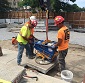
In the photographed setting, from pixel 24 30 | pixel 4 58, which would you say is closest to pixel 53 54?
pixel 24 30

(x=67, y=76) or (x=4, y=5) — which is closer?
(x=67, y=76)

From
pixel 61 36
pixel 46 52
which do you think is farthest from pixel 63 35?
pixel 46 52

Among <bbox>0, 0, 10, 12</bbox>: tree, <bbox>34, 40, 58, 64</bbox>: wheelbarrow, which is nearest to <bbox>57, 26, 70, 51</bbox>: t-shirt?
<bbox>34, 40, 58, 64</bbox>: wheelbarrow

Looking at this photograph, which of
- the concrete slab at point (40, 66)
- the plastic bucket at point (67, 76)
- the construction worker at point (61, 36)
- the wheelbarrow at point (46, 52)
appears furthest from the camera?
the wheelbarrow at point (46, 52)

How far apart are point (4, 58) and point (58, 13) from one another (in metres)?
15.8

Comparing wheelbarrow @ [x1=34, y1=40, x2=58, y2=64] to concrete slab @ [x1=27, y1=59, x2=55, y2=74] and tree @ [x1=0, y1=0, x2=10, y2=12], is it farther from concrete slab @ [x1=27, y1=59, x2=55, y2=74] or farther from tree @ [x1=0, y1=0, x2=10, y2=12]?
tree @ [x1=0, y1=0, x2=10, y2=12]

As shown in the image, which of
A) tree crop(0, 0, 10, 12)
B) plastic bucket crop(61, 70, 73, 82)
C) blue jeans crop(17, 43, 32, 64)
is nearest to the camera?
plastic bucket crop(61, 70, 73, 82)

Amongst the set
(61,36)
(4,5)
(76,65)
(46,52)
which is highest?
(4,5)

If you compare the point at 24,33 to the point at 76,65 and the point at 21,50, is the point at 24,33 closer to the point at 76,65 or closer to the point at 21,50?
the point at 21,50

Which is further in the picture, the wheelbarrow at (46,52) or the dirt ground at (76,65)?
the dirt ground at (76,65)

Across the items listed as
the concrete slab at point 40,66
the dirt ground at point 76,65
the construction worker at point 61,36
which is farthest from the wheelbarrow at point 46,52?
the dirt ground at point 76,65

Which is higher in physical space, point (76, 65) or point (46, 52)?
point (46, 52)

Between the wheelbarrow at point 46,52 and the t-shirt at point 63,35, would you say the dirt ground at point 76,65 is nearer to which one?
the wheelbarrow at point 46,52

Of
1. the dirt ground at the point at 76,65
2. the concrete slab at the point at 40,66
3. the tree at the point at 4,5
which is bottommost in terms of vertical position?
the dirt ground at the point at 76,65
